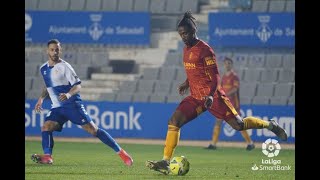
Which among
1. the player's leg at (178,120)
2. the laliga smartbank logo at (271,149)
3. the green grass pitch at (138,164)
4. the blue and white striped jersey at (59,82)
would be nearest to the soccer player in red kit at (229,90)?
the green grass pitch at (138,164)

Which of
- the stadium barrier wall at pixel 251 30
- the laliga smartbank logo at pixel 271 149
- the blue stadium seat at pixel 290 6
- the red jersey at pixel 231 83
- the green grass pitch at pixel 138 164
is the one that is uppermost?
the blue stadium seat at pixel 290 6

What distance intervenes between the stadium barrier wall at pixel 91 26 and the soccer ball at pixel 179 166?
5.58 meters

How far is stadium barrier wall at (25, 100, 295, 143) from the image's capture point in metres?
18.9

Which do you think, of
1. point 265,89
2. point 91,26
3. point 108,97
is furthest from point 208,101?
point 91,26

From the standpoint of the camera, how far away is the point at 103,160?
14.9 m

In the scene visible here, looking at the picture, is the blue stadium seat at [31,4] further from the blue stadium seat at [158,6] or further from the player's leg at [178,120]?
the player's leg at [178,120]

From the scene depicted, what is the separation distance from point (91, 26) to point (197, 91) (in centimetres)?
651

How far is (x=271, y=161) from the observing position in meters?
13.9

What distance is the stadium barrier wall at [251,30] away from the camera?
61.3ft

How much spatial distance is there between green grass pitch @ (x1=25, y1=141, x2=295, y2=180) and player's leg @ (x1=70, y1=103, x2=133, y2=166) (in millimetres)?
141

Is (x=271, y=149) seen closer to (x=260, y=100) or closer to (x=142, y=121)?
(x=260, y=100)

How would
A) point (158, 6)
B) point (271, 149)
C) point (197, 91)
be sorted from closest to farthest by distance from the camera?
point (197, 91) < point (271, 149) < point (158, 6)

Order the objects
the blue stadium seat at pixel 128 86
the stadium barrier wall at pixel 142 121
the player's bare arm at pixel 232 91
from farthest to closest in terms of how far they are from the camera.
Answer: the blue stadium seat at pixel 128 86, the stadium barrier wall at pixel 142 121, the player's bare arm at pixel 232 91

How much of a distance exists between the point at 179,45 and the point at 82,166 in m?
6.02
